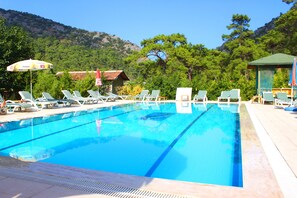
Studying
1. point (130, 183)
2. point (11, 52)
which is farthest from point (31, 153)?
point (11, 52)

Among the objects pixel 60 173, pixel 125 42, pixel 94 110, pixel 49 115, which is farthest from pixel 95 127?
pixel 125 42

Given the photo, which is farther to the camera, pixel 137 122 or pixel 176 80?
pixel 176 80

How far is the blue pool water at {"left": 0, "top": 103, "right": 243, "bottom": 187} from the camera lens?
15.7 ft

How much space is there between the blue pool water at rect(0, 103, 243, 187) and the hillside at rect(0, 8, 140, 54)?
117 ft

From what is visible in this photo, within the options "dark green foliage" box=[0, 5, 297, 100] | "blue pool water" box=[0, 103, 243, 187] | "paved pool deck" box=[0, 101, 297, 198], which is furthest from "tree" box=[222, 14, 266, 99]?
"paved pool deck" box=[0, 101, 297, 198]

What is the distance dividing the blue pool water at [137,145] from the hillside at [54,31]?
35701mm

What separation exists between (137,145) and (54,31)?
43.9 m

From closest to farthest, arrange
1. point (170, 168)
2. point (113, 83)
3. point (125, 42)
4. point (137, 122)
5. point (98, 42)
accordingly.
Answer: point (170, 168)
point (137, 122)
point (113, 83)
point (98, 42)
point (125, 42)

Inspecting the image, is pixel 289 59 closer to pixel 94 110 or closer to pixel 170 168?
pixel 94 110

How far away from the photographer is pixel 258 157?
440 cm

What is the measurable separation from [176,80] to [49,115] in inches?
415

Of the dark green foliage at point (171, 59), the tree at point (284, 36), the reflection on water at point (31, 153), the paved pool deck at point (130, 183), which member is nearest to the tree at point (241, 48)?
the dark green foliage at point (171, 59)

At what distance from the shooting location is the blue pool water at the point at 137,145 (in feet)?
15.7

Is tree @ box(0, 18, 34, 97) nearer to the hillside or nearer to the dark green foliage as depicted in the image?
the dark green foliage
